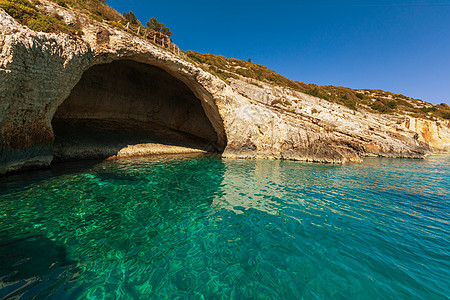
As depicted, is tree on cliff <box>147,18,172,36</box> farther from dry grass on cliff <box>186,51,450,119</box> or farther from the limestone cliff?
the limestone cliff

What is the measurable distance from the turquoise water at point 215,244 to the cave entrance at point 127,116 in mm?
8471

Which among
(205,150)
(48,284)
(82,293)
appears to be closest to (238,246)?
(82,293)

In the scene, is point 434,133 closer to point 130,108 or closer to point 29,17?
point 130,108

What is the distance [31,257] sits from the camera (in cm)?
346

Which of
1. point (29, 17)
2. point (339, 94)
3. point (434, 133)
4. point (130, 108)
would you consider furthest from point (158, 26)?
point (434, 133)

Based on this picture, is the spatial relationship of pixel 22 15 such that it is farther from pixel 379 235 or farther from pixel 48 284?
pixel 379 235

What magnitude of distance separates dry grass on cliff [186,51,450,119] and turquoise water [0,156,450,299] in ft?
94.3

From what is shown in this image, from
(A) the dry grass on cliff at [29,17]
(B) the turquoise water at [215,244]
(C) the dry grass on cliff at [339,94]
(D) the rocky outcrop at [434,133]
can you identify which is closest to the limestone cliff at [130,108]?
(A) the dry grass on cliff at [29,17]

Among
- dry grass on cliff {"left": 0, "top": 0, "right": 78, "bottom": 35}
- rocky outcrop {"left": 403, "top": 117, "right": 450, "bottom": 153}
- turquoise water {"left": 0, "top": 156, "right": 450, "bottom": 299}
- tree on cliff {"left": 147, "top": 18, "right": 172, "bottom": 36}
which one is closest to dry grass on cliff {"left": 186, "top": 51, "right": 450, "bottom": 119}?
rocky outcrop {"left": 403, "top": 117, "right": 450, "bottom": 153}

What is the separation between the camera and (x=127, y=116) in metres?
19.1

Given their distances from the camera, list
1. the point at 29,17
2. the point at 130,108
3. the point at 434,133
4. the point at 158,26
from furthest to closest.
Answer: the point at 434,133 → the point at 158,26 → the point at 130,108 → the point at 29,17

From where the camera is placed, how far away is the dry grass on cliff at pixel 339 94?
38.9m

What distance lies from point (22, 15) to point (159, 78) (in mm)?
11962

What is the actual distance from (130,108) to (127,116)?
0.94 metres
